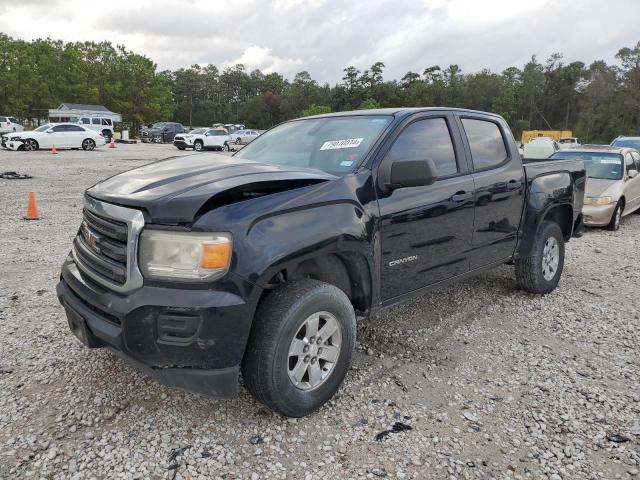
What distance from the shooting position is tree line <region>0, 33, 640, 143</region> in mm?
57156

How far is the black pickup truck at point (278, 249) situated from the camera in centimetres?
236

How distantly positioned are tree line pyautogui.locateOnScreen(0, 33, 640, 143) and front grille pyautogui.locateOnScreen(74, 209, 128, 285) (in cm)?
6189

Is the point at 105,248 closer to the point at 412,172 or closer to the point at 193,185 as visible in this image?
the point at 193,185

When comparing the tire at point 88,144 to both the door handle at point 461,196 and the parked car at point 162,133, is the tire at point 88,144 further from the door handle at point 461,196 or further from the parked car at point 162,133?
the door handle at point 461,196


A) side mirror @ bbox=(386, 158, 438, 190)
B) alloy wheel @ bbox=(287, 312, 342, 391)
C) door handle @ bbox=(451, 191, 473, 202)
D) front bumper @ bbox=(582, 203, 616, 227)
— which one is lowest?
alloy wheel @ bbox=(287, 312, 342, 391)

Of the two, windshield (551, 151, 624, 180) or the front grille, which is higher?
windshield (551, 151, 624, 180)

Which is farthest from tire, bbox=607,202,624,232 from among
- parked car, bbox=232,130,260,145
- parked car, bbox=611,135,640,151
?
parked car, bbox=232,130,260,145

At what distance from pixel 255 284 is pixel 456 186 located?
196 cm

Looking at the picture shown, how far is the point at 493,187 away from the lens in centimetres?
402

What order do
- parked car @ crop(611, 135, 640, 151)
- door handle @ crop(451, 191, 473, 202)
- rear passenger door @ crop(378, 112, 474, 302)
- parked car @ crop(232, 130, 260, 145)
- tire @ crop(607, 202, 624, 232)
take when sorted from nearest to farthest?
1. rear passenger door @ crop(378, 112, 474, 302)
2. door handle @ crop(451, 191, 473, 202)
3. tire @ crop(607, 202, 624, 232)
4. parked car @ crop(611, 135, 640, 151)
5. parked car @ crop(232, 130, 260, 145)

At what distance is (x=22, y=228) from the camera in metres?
7.60

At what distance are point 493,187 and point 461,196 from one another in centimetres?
52

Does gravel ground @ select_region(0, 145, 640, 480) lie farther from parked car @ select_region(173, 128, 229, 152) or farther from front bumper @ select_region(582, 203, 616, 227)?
parked car @ select_region(173, 128, 229, 152)

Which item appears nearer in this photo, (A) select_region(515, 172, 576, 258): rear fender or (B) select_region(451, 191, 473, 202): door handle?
(B) select_region(451, 191, 473, 202): door handle
